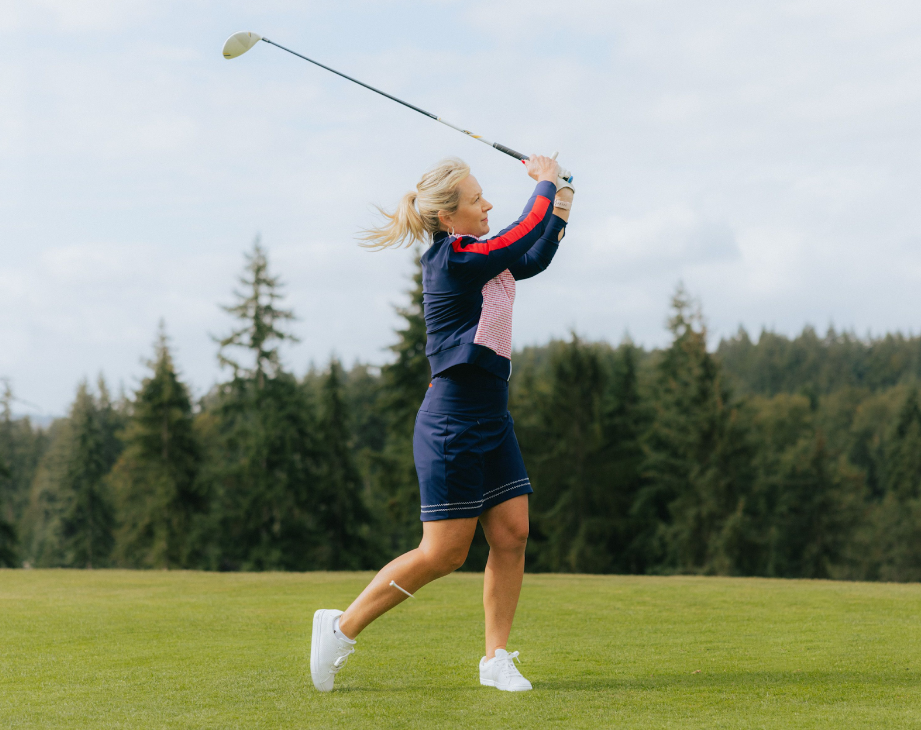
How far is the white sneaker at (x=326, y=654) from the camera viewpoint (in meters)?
3.70

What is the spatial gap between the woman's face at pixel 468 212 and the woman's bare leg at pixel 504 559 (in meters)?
1.13

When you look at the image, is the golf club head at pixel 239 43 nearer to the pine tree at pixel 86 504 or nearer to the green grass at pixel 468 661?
the green grass at pixel 468 661

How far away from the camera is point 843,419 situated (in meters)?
86.5

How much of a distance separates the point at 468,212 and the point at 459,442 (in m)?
0.96

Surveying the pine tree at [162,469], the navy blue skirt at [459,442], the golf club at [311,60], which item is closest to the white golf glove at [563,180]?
the golf club at [311,60]

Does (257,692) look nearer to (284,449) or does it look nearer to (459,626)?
(459,626)

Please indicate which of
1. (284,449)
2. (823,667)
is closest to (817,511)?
(284,449)

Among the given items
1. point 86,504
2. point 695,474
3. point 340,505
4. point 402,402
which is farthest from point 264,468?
point 86,504

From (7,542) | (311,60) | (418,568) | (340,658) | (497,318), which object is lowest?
(7,542)

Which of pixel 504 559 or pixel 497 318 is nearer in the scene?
pixel 497 318

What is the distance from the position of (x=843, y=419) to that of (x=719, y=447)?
52.9 meters

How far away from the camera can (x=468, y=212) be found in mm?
4027

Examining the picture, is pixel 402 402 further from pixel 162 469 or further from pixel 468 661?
pixel 468 661

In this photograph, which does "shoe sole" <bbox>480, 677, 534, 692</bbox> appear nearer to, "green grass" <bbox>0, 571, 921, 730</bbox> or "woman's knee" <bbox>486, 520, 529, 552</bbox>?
"green grass" <bbox>0, 571, 921, 730</bbox>
